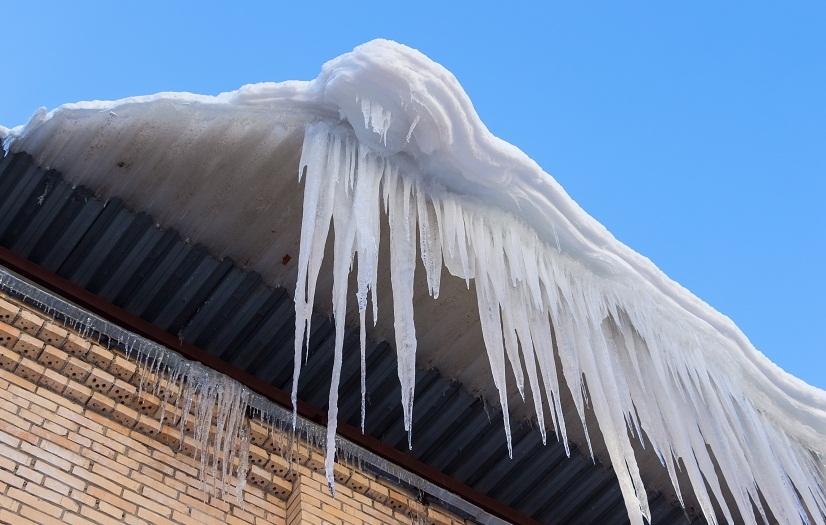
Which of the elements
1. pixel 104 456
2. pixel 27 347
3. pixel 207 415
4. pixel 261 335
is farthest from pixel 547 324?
pixel 27 347

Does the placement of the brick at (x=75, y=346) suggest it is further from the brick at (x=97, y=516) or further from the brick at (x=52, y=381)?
the brick at (x=97, y=516)

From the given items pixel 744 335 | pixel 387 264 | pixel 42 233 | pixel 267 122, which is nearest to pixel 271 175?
pixel 267 122

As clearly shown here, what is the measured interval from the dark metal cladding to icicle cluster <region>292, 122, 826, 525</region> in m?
0.37

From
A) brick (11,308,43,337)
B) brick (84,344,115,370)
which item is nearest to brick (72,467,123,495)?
brick (84,344,115,370)

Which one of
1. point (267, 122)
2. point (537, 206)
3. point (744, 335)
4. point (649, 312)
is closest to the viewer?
point (267, 122)

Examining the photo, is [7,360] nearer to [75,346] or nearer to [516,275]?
[75,346]

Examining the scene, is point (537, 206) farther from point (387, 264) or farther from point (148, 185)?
point (148, 185)

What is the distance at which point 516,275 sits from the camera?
13.5 ft

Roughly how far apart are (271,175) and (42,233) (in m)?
1.03

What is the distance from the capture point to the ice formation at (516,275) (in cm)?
378

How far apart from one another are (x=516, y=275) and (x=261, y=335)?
50.0 inches

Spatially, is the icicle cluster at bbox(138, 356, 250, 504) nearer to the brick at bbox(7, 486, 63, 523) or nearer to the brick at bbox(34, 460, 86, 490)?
the brick at bbox(34, 460, 86, 490)

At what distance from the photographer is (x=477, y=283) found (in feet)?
13.4

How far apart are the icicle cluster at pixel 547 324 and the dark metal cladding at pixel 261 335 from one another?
37cm
